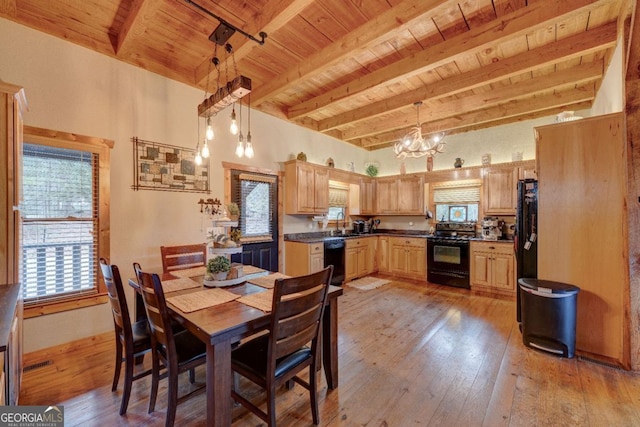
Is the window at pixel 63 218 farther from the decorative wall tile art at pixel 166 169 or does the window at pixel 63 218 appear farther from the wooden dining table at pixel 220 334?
the wooden dining table at pixel 220 334

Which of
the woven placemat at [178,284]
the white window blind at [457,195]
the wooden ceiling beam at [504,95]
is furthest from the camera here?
the white window blind at [457,195]

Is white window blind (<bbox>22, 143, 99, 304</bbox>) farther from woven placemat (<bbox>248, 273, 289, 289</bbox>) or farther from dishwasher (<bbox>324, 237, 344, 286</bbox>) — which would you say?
dishwasher (<bbox>324, 237, 344, 286</bbox>)

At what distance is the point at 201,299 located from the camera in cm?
179

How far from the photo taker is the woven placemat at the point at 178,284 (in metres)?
2.02

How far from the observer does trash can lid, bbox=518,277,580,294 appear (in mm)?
2425

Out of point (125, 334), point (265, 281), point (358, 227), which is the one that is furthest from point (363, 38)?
point (358, 227)

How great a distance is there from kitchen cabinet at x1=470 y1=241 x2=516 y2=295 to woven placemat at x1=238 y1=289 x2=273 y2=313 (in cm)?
397

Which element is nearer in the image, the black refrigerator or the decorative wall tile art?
the black refrigerator

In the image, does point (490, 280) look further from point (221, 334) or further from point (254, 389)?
point (221, 334)

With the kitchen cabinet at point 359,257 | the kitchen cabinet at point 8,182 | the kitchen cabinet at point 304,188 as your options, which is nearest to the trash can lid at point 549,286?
the kitchen cabinet at point 359,257

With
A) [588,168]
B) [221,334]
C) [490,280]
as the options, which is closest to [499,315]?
[490,280]

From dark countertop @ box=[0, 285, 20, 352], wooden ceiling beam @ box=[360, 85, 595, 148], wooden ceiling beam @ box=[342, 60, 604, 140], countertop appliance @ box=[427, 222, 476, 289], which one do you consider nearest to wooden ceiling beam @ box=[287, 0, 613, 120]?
wooden ceiling beam @ box=[342, 60, 604, 140]

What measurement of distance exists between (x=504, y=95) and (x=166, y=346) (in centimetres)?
472

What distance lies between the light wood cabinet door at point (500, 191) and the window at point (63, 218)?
555 centimetres
